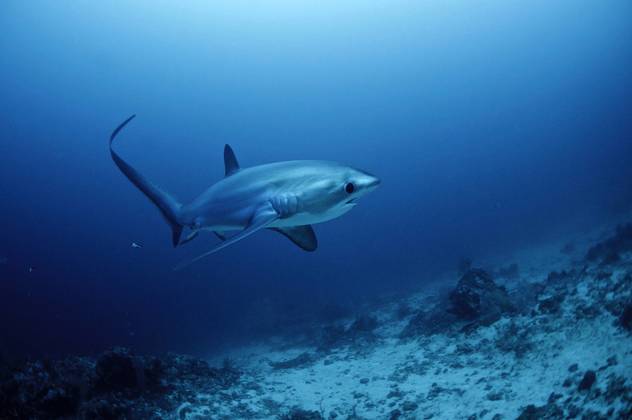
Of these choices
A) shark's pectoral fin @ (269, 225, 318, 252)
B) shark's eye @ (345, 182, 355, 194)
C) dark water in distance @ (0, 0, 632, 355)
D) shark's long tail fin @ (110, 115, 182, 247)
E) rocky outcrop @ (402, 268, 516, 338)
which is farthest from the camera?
dark water in distance @ (0, 0, 632, 355)

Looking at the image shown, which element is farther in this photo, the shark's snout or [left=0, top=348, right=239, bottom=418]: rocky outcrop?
[left=0, top=348, right=239, bottom=418]: rocky outcrop

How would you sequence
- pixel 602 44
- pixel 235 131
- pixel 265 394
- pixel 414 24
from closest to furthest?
1. pixel 265 394
2. pixel 414 24
3. pixel 235 131
4. pixel 602 44

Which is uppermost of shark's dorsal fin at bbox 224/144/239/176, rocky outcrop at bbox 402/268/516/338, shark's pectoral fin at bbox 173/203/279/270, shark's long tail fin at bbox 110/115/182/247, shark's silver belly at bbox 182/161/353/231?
shark's dorsal fin at bbox 224/144/239/176

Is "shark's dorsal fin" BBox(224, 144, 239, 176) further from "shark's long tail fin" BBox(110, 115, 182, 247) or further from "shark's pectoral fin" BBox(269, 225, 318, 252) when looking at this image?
"shark's pectoral fin" BBox(269, 225, 318, 252)

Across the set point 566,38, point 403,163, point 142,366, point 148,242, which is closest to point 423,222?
point 403,163

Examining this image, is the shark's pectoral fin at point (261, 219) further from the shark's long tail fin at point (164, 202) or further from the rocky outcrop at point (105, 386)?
the rocky outcrop at point (105, 386)

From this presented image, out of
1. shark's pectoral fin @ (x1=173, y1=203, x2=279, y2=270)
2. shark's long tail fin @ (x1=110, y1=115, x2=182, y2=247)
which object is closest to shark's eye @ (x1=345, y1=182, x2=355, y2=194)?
shark's pectoral fin @ (x1=173, y1=203, x2=279, y2=270)

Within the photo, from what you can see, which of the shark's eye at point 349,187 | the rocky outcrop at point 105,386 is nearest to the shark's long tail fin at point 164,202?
the rocky outcrop at point 105,386

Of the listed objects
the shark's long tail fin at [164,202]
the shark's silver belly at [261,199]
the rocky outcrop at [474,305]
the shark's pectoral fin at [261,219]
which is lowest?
the rocky outcrop at [474,305]

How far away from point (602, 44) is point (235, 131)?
139 metres

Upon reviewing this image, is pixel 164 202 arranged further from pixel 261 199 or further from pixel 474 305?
pixel 474 305

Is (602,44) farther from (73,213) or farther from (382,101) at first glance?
(73,213)

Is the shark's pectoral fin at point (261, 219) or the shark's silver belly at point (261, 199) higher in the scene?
the shark's silver belly at point (261, 199)

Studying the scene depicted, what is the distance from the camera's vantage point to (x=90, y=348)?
31.3 meters
